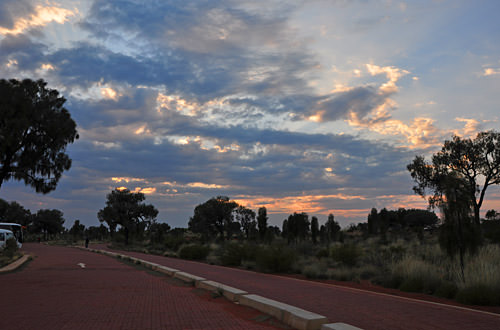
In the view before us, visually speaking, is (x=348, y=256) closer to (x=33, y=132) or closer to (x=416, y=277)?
(x=416, y=277)

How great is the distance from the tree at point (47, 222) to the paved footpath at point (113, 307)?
91995 millimetres

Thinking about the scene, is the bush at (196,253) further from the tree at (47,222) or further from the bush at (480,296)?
the tree at (47,222)

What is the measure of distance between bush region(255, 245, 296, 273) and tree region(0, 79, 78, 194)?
58.5ft

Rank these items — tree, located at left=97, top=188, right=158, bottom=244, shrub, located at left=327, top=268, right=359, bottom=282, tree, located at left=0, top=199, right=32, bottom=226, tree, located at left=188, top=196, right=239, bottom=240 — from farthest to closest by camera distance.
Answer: tree, located at left=0, top=199, right=32, bottom=226 < tree, located at left=188, top=196, right=239, bottom=240 < tree, located at left=97, top=188, right=158, bottom=244 < shrub, located at left=327, top=268, right=359, bottom=282

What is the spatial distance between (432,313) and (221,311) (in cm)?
484

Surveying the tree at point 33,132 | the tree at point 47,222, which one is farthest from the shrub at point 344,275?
the tree at point 47,222

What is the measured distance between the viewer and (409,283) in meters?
13.8

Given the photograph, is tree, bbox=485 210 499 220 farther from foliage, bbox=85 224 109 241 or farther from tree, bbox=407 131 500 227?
foliage, bbox=85 224 109 241

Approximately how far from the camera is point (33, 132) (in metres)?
27.9

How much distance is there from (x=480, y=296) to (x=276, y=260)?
11.3 metres

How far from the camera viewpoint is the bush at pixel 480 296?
10703 mm

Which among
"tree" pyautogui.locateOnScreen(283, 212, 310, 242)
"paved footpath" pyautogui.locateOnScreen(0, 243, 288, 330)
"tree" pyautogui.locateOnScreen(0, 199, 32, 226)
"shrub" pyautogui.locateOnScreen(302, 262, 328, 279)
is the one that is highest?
"tree" pyautogui.locateOnScreen(0, 199, 32, 226)

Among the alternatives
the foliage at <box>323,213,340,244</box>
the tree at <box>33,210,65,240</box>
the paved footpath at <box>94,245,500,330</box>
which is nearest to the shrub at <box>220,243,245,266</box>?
the paved footpath at <box>94,245,500,330</box>

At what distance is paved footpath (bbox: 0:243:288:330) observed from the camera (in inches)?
295
